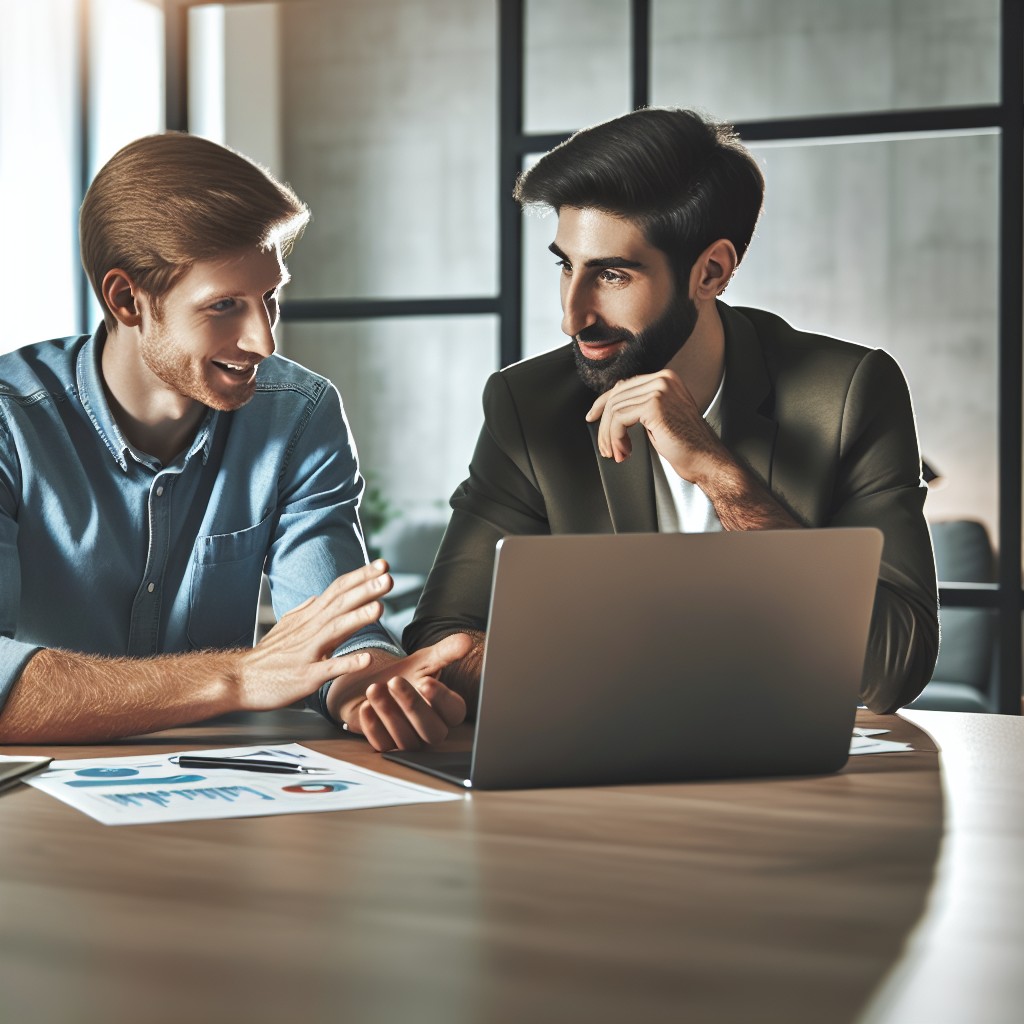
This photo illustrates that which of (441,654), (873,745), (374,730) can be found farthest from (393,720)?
(873,745)

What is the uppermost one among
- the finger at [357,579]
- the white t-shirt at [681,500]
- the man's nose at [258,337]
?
the man's nose at [258,337]

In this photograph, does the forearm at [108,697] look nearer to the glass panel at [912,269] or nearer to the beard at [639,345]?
the beard at [639,345]

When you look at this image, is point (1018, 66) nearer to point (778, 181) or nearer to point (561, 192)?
point (778, 181)

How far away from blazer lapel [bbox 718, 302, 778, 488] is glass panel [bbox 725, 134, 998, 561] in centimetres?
177

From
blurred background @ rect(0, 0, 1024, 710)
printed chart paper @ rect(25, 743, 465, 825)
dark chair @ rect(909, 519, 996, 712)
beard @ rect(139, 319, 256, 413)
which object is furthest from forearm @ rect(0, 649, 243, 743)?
dark chair @ rect(909, 519, 996, 712)

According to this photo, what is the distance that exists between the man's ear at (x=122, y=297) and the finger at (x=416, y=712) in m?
Result: 0.94

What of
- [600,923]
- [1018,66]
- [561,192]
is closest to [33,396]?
[561,192]

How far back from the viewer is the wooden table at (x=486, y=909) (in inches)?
28.9

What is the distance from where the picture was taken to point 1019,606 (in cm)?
385

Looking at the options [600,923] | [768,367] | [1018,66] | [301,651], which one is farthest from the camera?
[1018,66]

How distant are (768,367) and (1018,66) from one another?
6.72 ft

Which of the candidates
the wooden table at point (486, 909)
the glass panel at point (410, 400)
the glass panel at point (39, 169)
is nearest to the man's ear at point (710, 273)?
the wooden table at point (486, 909)

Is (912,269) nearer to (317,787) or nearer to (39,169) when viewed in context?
(39,169)

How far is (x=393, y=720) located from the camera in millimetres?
1481
